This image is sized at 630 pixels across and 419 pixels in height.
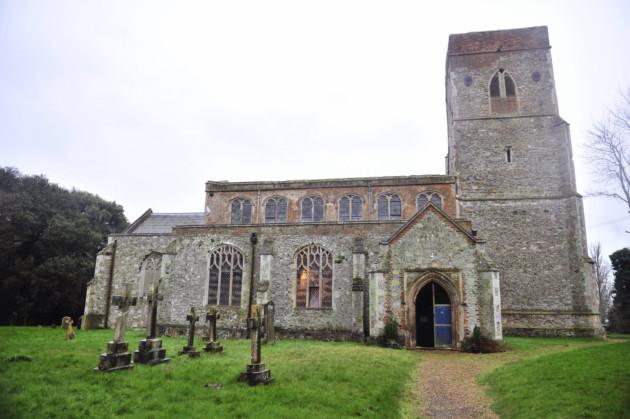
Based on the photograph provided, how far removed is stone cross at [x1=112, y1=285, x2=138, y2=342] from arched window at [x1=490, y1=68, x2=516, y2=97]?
26714mm

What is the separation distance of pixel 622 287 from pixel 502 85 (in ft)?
54.7

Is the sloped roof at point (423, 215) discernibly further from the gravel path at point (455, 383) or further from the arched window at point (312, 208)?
the arched window at point (312, 208)

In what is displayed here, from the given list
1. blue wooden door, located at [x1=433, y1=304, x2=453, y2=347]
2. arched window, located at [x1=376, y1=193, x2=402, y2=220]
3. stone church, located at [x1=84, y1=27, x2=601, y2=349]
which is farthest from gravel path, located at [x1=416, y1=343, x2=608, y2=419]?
arched window, located at [x1=376, y1=193, x2=402, y2=220]

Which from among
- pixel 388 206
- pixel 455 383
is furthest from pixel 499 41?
pixel 455 383

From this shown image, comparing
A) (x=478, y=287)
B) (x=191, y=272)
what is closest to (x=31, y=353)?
(x=191, y=272)

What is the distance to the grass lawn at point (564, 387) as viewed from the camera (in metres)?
7.90

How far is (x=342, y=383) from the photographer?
9.67 meters

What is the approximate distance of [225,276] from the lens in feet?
76.1

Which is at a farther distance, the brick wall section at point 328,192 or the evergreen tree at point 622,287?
the evergreen tree at point 622,287

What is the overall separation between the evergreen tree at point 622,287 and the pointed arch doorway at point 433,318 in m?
18.9

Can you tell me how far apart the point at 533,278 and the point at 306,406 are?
71.1ft

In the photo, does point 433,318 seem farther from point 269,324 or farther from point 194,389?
point 194,389

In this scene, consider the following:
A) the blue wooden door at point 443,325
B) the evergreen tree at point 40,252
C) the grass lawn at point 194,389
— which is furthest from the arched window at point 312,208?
the evergreen tree at point 40,252

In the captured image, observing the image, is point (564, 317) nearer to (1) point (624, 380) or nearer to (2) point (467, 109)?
(2) point (467, 109)
